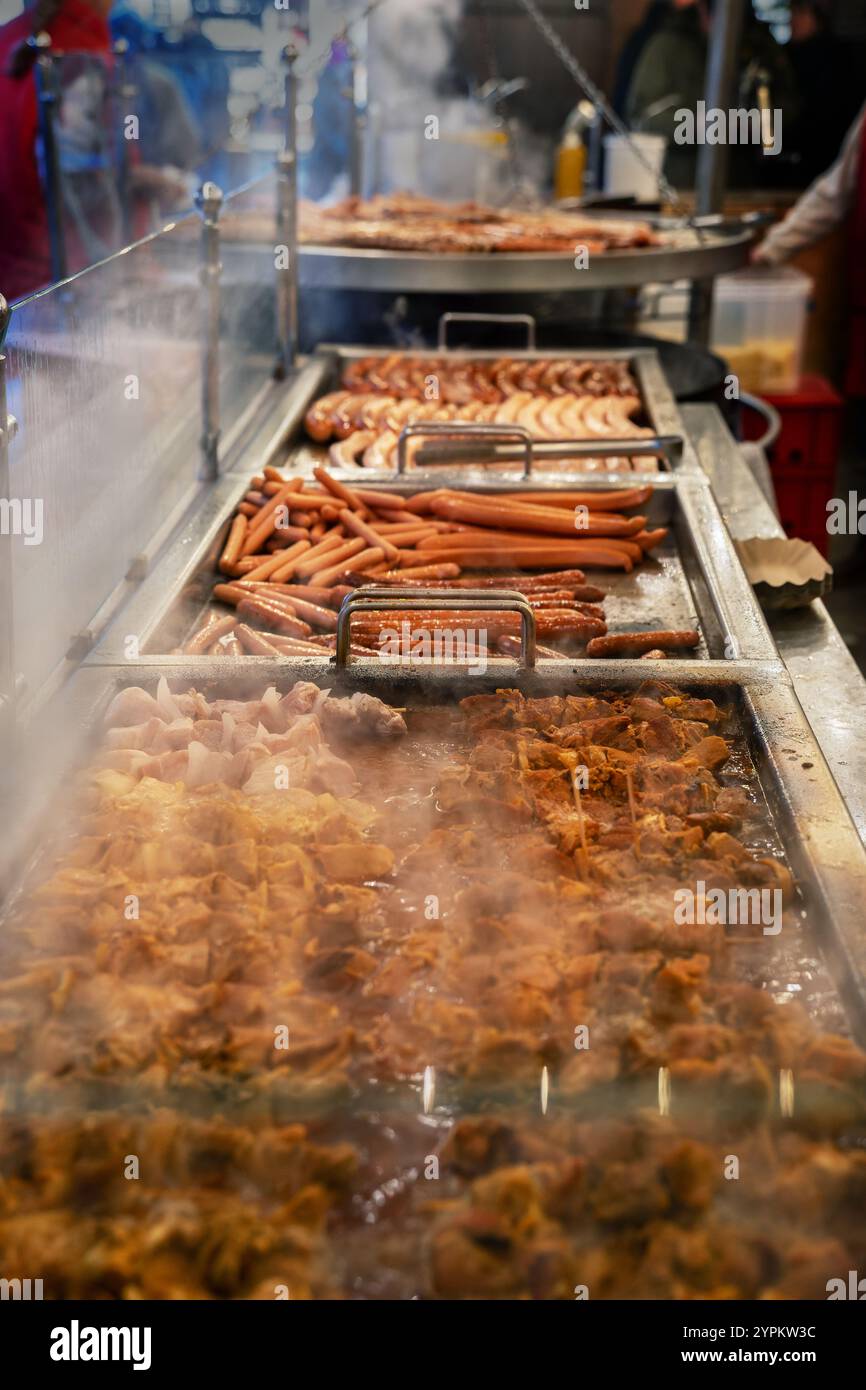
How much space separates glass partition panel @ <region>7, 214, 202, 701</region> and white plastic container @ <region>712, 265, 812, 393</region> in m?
3.87

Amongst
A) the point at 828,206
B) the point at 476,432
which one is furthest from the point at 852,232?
the point at 476,432

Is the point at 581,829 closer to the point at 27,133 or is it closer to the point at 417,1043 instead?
the point at 417,1043

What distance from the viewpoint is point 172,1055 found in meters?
1.65

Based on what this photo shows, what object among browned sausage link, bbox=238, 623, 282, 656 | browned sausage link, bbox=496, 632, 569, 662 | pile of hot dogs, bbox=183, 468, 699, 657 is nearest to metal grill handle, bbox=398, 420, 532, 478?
pile of hot dogs, bbox=183, 468, 699, 657

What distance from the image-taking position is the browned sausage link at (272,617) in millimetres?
3100

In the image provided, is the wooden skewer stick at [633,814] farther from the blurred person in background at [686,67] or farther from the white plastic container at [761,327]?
the blurred person in background at [686,67]

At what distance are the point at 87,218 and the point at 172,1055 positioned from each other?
6.42 m

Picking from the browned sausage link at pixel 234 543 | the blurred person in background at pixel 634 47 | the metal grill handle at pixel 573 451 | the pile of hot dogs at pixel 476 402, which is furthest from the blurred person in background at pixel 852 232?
the browned sausage link at pixel 234 543

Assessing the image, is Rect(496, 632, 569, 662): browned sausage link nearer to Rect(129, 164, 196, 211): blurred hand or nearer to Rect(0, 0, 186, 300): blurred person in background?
Rect(0, 0, 186, 300): blurred person in background

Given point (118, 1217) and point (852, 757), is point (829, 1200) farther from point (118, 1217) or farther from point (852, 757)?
point (852, 757)

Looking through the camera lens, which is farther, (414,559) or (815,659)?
(414,559)

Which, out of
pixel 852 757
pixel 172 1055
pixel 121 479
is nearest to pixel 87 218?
pixel 121 479

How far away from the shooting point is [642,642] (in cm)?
299

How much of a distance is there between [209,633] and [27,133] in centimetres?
453
